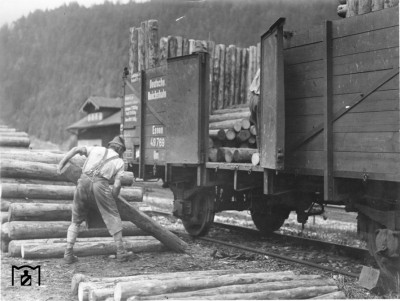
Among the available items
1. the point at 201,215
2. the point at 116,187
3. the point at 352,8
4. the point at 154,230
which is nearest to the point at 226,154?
the point at 201,215

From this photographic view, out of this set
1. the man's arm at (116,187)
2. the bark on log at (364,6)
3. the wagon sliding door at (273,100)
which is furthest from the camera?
the man's arm at (116,187)

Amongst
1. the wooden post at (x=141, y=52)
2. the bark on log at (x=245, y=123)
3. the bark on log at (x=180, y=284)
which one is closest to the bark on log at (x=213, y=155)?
the bark on log at (x=245, y=123)

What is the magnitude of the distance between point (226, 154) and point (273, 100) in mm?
2359

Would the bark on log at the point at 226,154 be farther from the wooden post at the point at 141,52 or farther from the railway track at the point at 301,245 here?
the wooden post at the point at 141,52

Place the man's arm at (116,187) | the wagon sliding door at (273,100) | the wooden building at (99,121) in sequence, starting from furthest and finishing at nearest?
the wooden building at (99,121) → the man's arm at (116,187) → the wagon sliding door at (273,100)

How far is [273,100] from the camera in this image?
6.59 meters

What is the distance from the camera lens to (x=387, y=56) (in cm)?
545

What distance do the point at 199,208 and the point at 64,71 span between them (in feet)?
160

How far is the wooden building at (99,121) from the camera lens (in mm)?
34219

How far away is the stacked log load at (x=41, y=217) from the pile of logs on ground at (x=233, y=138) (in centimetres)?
185

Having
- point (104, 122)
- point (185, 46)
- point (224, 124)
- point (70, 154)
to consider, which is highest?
point (104, 122)

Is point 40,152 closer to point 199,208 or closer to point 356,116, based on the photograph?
point 199,208

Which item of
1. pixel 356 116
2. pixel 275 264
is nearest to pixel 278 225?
pixel 275 264

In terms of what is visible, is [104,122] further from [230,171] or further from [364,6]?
[364,6]
